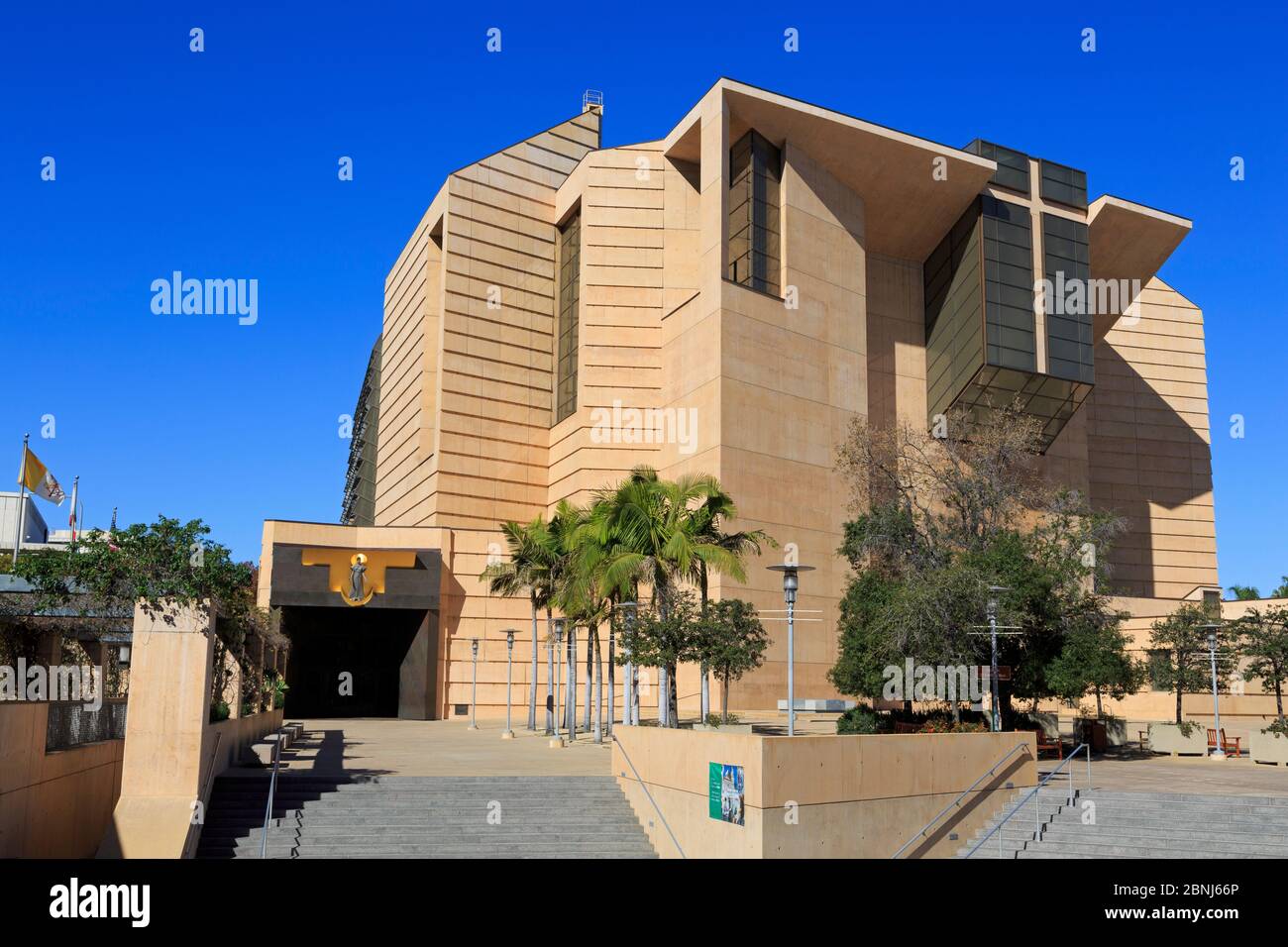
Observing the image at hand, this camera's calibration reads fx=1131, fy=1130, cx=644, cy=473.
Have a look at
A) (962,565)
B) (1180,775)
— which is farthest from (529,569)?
(1180,775)

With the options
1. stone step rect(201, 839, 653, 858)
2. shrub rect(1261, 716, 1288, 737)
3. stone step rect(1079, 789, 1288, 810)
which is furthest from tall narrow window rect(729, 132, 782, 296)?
stone step rect(201, 839, 653, 858)

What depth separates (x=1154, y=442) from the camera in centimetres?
7394

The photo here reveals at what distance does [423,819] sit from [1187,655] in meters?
36.7

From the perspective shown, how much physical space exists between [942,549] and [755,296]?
53.1 feet

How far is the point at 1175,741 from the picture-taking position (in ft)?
119

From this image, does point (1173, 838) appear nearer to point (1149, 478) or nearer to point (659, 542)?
point (659, 542)

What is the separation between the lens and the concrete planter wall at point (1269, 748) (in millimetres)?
31750

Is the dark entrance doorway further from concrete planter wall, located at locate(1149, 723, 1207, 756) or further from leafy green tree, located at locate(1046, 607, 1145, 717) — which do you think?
concrete planter wall, located at locate(1149, 723, 1207, 756)

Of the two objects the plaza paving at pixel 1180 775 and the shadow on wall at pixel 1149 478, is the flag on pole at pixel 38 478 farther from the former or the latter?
the shadow on wall at pixel 1149 478

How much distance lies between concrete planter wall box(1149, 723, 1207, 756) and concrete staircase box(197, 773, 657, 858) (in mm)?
21966

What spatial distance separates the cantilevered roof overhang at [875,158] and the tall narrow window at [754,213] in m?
0.96

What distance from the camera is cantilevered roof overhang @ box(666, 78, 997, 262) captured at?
51.8 meters
